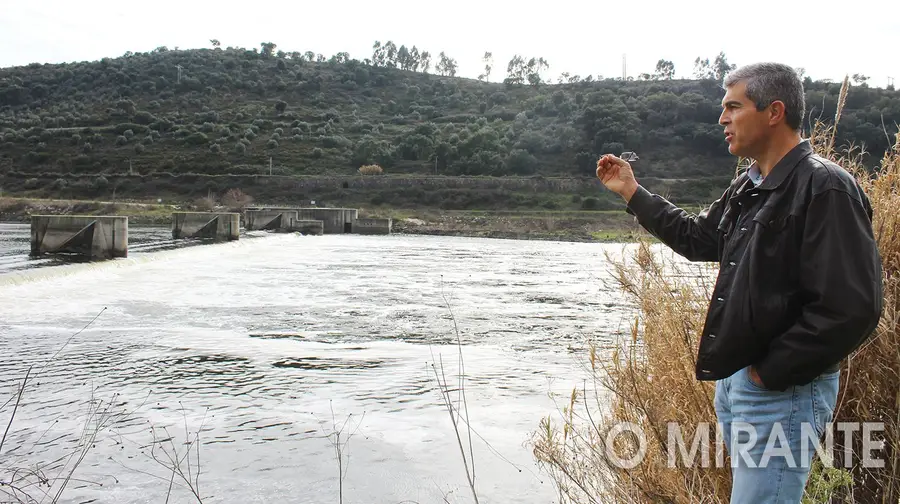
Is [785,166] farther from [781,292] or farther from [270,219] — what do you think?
[270,219]

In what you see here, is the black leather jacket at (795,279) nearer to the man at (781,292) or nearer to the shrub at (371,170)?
the man at (781,292)

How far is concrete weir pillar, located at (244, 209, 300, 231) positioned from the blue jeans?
38929 millimetres

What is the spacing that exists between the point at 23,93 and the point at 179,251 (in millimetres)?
90113

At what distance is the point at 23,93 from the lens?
95188 millimetres

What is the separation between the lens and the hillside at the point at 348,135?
60.0 meters

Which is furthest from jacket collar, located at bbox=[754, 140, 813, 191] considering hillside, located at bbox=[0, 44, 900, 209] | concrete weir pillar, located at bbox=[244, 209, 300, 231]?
hillside, located at bbox=[0, 44, 900, 209]

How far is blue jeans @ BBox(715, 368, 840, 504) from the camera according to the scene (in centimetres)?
200

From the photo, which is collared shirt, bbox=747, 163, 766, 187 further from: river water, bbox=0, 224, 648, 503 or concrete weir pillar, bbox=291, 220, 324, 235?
concrete weir pillar, bbox=291, 220, 324, 235

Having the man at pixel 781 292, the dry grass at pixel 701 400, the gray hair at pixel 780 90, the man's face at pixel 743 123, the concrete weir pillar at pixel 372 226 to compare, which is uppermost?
the gray hair at pixel 780 90

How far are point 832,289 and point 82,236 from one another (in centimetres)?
1895

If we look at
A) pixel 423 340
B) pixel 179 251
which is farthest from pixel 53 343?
pixel 179 251

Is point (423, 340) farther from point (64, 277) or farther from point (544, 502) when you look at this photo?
point (64, 277)

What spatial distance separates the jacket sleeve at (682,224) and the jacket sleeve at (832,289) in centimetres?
69

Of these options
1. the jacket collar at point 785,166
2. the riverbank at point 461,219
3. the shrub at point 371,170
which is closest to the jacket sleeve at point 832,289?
the jacket collar at point 785,166
